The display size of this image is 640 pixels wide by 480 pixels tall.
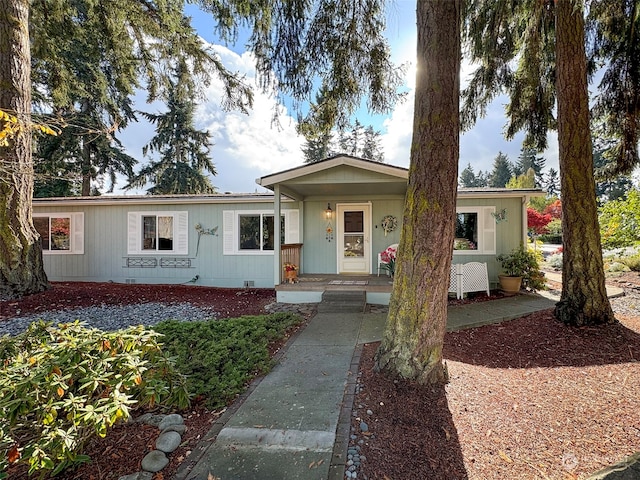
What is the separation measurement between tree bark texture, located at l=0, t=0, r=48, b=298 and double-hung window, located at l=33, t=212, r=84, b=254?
121 inches

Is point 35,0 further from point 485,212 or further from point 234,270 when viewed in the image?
point 485,212

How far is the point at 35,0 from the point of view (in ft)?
26.8

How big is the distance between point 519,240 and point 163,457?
30.8 ft

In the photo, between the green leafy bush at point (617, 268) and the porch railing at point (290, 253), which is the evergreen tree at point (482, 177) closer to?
the green leafy bush at point (617, 268)

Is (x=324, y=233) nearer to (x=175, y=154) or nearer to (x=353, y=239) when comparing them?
(x=353, y=239)

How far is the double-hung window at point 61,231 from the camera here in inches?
398

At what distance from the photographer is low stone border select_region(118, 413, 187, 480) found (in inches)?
79.9

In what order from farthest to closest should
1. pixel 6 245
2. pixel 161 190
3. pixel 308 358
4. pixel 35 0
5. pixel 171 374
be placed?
pixel 161 190, pixel 35 0, pixel 6 245, pixel 308 358, pixel 171 374

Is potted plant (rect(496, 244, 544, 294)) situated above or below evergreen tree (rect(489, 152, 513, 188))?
below

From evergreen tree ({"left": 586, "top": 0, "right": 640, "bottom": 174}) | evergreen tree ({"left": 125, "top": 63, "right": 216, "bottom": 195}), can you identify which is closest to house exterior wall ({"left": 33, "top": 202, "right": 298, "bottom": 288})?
evergreen tree ({"left": 586, "top": 0, "right": 640, "bottom": 174})

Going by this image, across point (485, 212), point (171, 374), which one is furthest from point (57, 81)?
point (485, 212)

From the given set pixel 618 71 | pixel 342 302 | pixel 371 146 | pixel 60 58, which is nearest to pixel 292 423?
pixel 342 302

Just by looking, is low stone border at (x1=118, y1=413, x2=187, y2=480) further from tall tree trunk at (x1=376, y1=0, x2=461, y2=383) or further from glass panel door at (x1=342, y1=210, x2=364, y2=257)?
glass panel door at (x1=342, y1=210, x2=364, y2=257)

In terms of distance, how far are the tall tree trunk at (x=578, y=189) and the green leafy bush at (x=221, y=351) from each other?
466 centimetres
